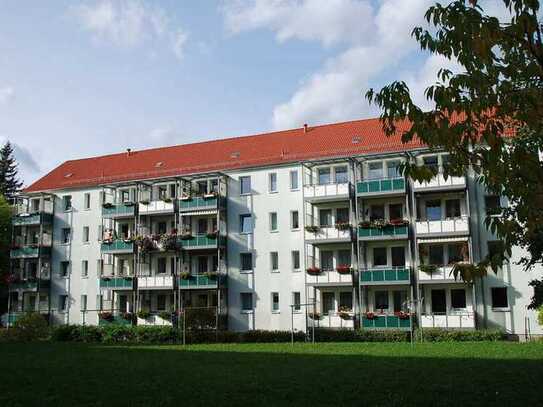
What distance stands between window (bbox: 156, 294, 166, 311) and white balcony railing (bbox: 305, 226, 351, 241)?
1297 centimetres

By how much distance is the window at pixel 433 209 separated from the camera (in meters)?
42.1

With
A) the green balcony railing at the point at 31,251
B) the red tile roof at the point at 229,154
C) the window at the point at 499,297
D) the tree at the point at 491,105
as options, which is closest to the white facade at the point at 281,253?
the window at the point at 499,297

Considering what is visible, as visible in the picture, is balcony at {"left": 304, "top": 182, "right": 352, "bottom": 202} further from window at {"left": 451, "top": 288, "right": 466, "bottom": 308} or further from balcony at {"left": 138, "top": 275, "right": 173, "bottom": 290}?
balcony at {"left": 138, "top": 275, "right": 173, "bottom": 290}

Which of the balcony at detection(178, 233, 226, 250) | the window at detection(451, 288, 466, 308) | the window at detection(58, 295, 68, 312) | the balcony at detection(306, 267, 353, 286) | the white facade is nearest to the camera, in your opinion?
the window at detection(451, 288, 466, 308)

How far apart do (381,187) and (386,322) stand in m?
8.55

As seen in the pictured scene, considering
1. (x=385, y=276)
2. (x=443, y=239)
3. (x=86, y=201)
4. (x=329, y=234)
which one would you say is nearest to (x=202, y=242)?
(x=329, y=234)

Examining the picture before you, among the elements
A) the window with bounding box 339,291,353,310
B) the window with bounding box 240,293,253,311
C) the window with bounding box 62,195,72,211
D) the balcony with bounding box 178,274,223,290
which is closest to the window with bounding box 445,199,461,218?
the window with bounding box 339,291,353,310

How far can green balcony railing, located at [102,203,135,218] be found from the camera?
50438 mm

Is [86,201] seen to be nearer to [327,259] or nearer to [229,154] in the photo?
[229,154]

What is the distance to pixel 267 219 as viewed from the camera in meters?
46.6

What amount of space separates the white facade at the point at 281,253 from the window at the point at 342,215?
76mm

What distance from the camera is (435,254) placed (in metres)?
41.6

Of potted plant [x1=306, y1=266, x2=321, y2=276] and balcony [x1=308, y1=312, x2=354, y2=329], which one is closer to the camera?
balcony [x1=308, y1=312, x2=354, y2=329]

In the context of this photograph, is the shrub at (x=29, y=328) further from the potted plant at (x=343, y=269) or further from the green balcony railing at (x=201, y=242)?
the potted plant at (x=343, y=269)
